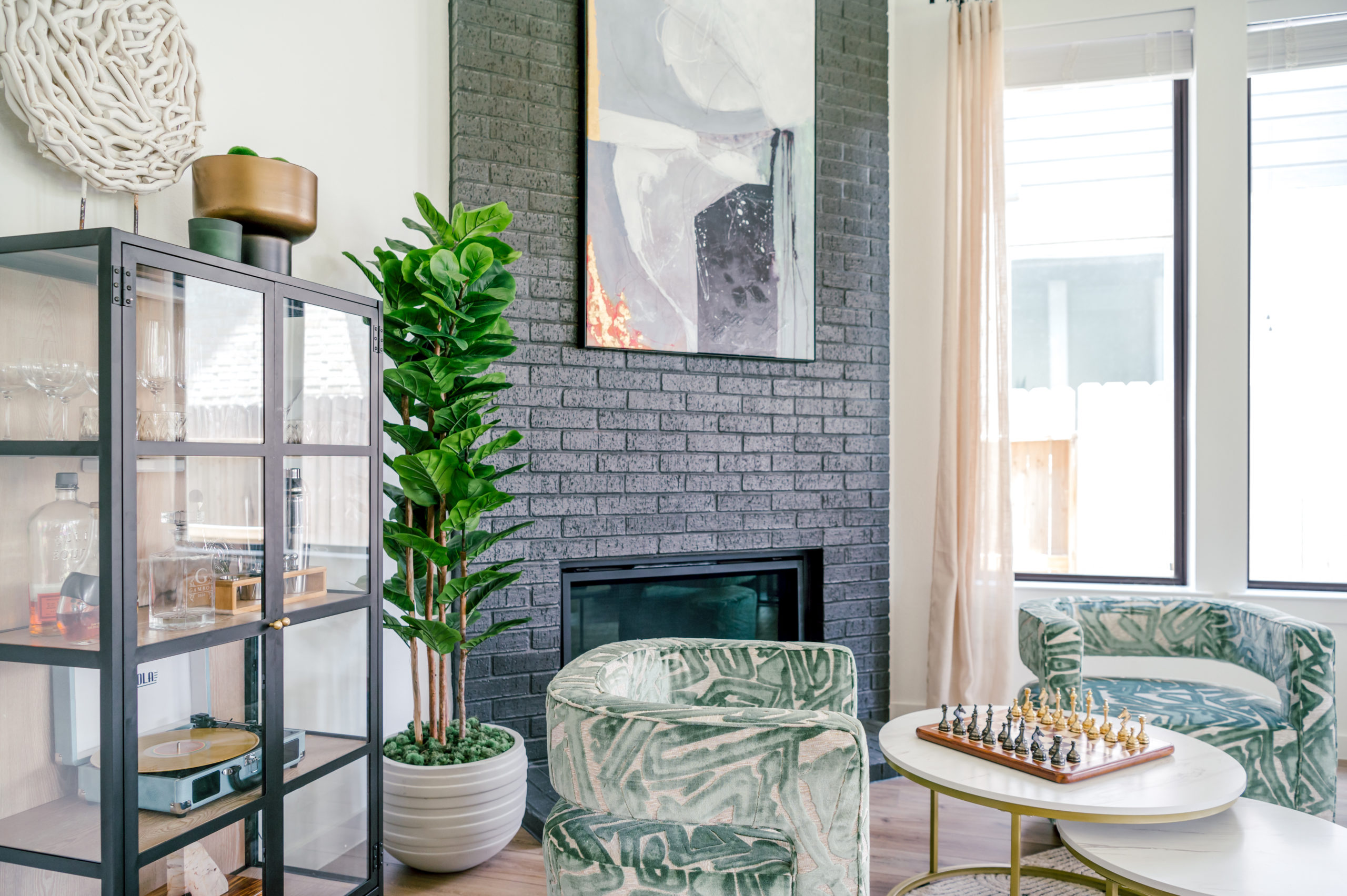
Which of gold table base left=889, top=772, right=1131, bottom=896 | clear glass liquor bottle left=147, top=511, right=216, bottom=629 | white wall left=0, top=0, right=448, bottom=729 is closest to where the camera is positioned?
clear glass liquor bottle left=147, top=511, right=216, bottom=629

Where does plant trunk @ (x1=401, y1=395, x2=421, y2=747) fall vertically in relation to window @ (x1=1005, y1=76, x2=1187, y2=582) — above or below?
below

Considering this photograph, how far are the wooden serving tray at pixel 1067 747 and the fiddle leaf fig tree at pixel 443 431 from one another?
1.17 m

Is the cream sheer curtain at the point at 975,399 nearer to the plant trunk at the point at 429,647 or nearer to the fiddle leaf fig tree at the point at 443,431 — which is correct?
the fiddle leaf fig tree at the point at 443,431

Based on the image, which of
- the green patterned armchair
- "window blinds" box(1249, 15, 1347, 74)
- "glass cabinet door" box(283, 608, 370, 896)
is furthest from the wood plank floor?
"window blinds" box(1249, 15, 1347, 74)

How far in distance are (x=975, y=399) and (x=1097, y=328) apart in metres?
0.76

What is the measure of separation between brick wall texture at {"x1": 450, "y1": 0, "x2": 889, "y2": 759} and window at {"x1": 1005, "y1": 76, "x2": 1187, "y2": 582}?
2.29ft

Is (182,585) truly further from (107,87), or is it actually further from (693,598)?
(693,598)

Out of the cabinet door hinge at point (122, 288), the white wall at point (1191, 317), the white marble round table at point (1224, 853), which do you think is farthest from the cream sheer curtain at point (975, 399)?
the cabinet door hinge at point (122, 288)

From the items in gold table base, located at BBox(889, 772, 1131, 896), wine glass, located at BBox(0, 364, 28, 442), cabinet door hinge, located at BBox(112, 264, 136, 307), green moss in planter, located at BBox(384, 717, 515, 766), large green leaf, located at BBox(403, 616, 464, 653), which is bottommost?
gold table base, located at BBox(889, 772, 1131, 896)

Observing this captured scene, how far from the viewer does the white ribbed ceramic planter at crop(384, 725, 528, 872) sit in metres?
2.14

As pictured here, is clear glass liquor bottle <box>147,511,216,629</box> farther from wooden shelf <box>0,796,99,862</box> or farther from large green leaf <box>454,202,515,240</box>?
large green leaf <box>454,202,515,240</box>

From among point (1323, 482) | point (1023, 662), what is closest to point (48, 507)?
point (1023, 662)

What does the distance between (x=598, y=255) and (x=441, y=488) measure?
3.49 ft

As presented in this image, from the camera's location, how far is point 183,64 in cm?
176
